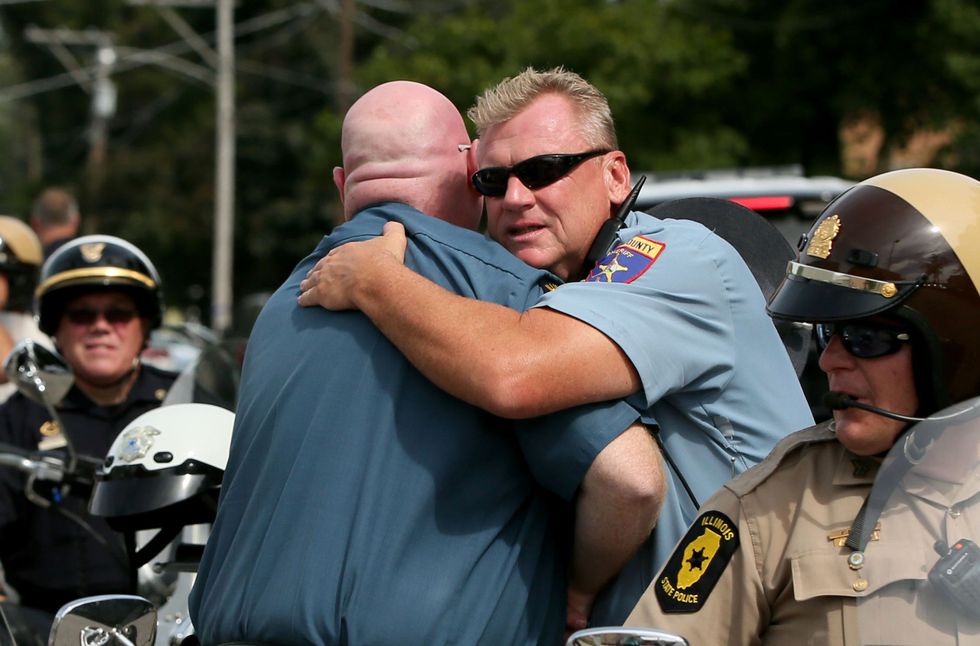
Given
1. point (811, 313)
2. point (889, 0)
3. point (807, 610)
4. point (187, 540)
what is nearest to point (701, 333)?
point (811, 313)

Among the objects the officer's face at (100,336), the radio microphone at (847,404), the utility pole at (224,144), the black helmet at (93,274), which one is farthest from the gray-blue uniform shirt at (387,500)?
the utility pole at (224,144)

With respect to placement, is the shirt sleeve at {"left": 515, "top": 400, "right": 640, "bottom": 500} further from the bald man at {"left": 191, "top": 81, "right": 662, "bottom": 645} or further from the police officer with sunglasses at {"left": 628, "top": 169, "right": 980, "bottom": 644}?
the police officer with sunglasses at {"left": 628, "top": 169, "right": 980, "bottom": 644}

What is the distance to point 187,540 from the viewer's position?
4.19 meters

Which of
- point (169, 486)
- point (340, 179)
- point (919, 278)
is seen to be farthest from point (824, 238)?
point (169, 486)

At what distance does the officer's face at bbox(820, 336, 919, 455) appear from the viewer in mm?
2557

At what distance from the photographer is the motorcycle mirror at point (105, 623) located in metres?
3.10

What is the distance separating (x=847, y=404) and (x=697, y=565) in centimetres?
37

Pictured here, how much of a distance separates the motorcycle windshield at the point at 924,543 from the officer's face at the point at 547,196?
1108 millimetres

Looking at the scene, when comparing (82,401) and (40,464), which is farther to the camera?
(82,401)

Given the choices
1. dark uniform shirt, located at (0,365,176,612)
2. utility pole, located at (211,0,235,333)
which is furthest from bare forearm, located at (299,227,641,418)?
utility pole, located at (211,0,235,333)

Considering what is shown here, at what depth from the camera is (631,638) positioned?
227 cm

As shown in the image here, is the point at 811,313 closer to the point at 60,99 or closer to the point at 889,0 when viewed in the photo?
the point at 889,0

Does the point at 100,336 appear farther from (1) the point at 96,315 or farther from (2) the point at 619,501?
(2) the point at 619,501

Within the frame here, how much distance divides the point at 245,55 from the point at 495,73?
23063 millimetres
